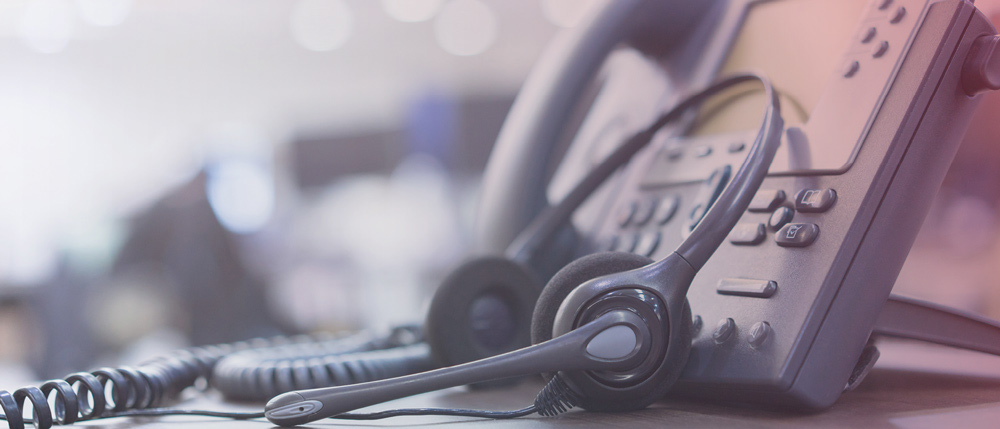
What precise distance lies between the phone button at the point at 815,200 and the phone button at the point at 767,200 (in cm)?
1

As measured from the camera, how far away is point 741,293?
34cm

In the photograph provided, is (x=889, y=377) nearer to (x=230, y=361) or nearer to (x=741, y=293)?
(x=741, y=293)

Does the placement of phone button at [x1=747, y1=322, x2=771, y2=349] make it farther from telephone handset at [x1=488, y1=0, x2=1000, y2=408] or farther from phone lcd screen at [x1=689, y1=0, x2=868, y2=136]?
phone lcd screen at [x1=689, y1=0, x2=868, y2=136]

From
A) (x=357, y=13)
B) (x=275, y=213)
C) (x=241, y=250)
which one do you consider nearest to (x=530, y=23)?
(x=357, y=13)

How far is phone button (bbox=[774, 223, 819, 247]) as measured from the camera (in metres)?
0.33

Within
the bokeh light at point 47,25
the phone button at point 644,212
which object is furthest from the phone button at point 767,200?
the bokeh light at point 47,25

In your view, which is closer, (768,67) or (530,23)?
(768,67)

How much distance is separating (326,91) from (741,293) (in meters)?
3.73

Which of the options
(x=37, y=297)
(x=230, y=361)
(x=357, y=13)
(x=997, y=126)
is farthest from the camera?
(x=357, y=13)

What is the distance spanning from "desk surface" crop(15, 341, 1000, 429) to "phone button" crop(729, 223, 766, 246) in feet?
0.27

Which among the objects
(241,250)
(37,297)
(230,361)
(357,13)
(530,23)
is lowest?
(37,297)

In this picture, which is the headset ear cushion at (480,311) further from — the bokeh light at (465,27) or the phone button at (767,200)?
the bokeh light at (465,27)

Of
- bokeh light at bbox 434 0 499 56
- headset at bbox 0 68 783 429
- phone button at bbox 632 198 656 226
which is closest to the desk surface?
headset at bbox 0 68 783 429

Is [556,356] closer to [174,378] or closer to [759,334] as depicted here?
[759,334]
